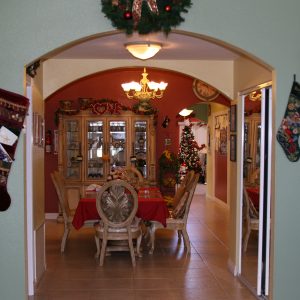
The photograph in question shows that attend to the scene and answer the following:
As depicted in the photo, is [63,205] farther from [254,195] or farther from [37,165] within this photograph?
[254,195]

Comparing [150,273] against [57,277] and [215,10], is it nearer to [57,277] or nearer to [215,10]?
[57,277]

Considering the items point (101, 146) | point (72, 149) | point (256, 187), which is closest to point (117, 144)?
point (101, 146)

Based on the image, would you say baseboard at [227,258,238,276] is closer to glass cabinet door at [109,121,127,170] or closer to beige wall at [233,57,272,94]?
beige wall at [233,57,272,94]

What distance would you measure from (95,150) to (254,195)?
486 cm

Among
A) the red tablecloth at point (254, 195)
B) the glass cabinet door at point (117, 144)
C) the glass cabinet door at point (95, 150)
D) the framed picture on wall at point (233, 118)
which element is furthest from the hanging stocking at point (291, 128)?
the glass cabinet door at point (95, 150)

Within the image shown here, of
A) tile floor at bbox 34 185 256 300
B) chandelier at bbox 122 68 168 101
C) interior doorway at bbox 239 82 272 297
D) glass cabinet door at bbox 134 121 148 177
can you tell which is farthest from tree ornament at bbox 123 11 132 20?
glass cabinet door at bbox 134 121 148 177

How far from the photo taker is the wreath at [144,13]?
3.53 metres

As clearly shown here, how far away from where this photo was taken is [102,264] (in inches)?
232

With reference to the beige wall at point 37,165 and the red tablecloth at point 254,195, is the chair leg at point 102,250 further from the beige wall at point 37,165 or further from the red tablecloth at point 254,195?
the red tablecloth at point 254,195

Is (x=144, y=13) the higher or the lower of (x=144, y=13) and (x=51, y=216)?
the higher

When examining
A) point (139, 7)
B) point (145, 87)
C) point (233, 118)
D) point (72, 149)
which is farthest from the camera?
point (72, 149)

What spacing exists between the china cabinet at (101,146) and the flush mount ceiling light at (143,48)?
Answer: 4351mm

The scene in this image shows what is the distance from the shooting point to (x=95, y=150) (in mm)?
9203

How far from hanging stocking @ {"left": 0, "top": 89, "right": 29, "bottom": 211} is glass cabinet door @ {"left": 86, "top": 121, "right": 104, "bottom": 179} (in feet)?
17.9
